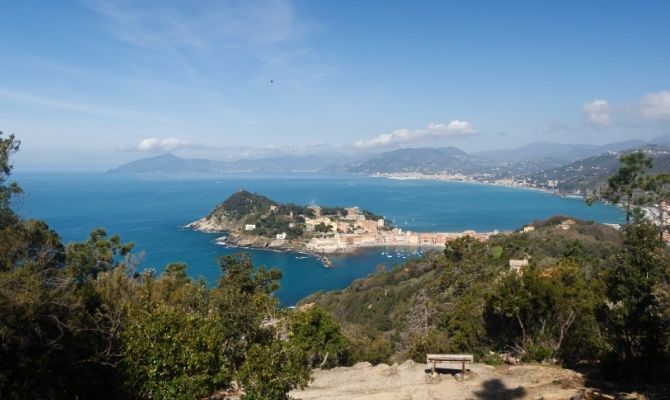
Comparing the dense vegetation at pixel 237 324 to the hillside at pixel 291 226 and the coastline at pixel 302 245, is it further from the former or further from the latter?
the coastline at pixel 302 245

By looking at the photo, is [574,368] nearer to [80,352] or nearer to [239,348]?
[239,348]

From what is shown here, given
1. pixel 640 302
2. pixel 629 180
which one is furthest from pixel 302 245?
pixel 640 302

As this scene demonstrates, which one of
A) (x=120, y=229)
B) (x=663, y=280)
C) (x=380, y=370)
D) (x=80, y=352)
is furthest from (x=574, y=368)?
(x=120, y=229)

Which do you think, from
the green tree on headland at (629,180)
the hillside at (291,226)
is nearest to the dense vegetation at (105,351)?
the green tree on headland at (629,180)

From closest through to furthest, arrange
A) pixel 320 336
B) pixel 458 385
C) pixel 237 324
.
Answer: pixel 458 385 < pixel 237 324 < pixel 320 336

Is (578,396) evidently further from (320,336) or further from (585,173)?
(585,173)

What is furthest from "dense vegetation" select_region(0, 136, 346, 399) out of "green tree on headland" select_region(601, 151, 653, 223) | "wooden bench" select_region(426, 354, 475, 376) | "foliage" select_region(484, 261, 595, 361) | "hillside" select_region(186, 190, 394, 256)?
"hillside" select_region(186, 190, 394, 256)

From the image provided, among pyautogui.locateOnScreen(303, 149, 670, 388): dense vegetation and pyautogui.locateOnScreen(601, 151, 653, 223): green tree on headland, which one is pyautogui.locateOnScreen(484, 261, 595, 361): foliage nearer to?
pyautogui.locateOnScreen(303, 149, 670, 388): dense vegetation
